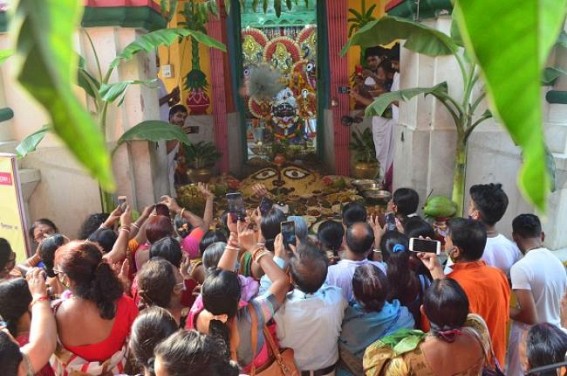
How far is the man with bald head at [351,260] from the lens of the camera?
2.67 m

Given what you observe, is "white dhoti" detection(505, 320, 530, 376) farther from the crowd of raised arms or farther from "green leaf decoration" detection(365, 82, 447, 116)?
"green leaf decoration" detection(365, 82, 447, 116)

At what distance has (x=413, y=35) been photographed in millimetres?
4016

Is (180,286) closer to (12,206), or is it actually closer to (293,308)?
(293,308)

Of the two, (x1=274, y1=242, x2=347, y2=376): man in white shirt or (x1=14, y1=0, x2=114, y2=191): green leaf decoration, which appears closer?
(x1=14, y1=0, x2=114, y2=191): green leaf decoration

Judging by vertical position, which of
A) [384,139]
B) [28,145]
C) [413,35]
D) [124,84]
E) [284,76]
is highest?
[413,35]

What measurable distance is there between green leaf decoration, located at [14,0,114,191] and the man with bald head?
2.48m

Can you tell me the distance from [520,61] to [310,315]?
2.20 meters

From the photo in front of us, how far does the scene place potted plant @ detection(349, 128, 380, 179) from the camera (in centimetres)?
733

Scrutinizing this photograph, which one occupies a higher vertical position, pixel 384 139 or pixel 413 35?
pixel 413 35

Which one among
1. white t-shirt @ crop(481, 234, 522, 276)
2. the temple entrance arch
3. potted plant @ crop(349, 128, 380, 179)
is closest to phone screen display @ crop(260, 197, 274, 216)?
white t-shirt @ crop(481, 234, 522, 276)

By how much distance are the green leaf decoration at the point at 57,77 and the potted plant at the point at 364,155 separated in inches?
283

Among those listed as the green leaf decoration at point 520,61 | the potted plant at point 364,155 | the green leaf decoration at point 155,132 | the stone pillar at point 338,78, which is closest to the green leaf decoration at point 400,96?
the green leaf decoration at point 155,132

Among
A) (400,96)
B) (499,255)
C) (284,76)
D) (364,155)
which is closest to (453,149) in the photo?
(400,96)

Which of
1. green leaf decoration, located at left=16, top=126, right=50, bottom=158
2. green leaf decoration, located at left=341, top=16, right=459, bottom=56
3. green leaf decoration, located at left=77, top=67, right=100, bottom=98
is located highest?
green leaf decoration, located at left=341, top=16, right=459, bottom=56
